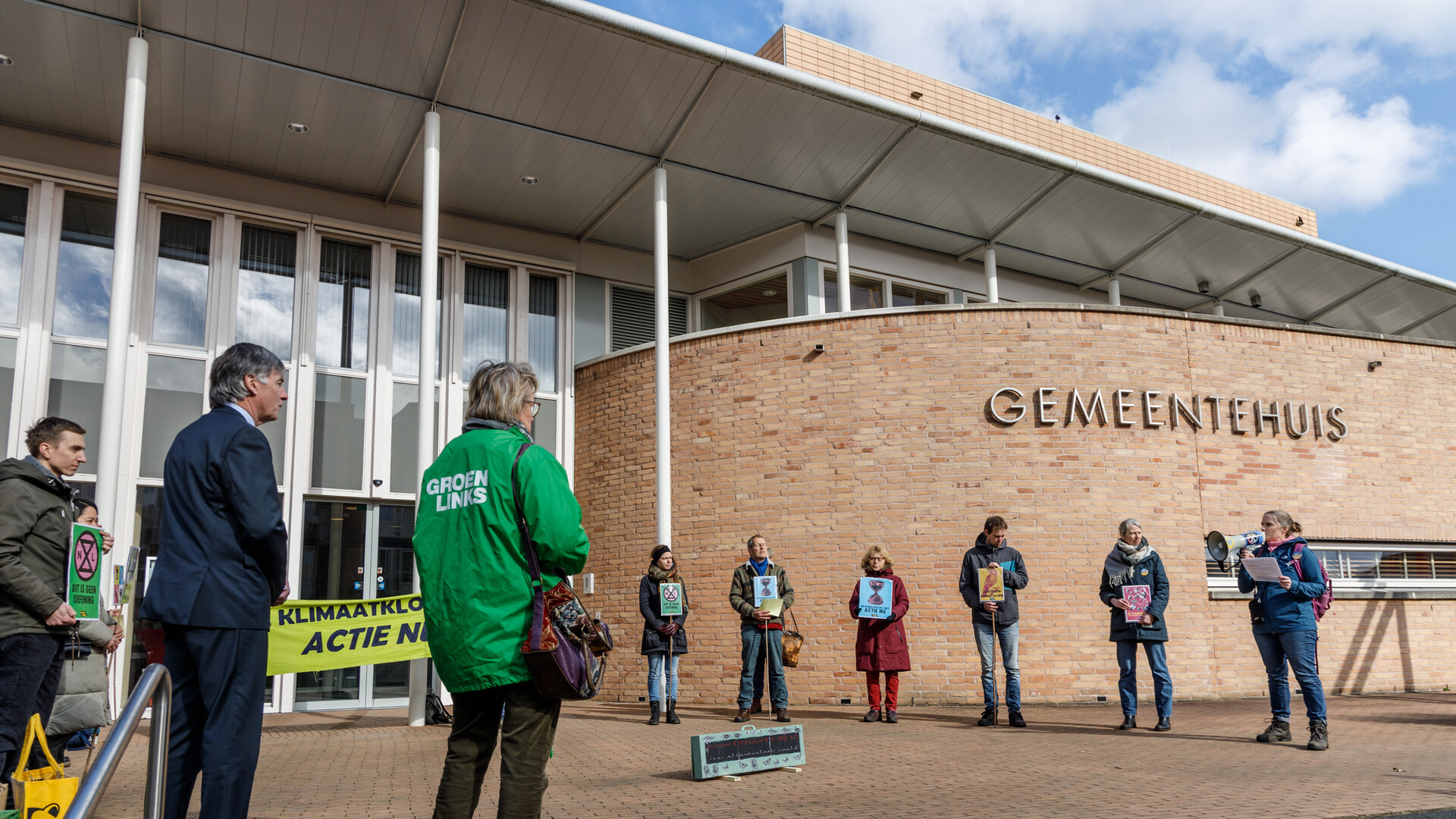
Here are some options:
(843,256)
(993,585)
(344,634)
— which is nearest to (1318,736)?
(993,585)

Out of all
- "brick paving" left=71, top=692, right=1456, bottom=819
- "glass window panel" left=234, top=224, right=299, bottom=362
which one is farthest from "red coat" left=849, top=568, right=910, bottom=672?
"glass window panel" left=234, top=224, right=299, bottom=362

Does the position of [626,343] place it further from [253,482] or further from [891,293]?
[253,482]

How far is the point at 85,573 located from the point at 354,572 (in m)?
7.91

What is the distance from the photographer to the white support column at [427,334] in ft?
35.4

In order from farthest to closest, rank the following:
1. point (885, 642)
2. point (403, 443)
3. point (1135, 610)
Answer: point (403, 443) < point (885, 642) < point (1135, 610)

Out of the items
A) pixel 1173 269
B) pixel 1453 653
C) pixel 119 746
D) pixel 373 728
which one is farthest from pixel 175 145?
pixel 1453 653

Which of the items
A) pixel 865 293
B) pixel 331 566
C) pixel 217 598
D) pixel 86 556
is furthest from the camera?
pixel 865 293

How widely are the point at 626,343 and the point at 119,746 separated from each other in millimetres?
13749

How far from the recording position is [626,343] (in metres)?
16.5

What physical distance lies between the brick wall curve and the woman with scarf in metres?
2.54

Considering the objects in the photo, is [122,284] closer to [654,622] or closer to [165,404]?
[165,404]

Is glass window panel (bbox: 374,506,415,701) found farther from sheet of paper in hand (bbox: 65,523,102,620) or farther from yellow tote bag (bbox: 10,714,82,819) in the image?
yellow tote bag (bbox: 10,714,82,819)

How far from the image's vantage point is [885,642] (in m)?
10.1

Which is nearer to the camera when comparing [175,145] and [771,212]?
[175,145]
